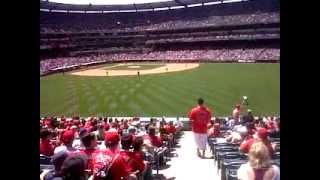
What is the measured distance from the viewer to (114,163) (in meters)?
5.00

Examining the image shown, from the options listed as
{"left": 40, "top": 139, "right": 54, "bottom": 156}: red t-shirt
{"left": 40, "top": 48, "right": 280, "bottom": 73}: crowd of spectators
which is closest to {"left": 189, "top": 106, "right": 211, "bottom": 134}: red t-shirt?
{"left": 40, "top": 139, "right": 54, "bottom": 156}: red t-shirt

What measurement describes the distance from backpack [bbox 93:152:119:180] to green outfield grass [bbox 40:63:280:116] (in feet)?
50.9

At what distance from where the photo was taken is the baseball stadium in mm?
6141

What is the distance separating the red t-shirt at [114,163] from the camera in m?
4.97

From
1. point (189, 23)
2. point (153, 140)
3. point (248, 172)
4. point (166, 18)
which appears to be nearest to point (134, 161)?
point (248, 172)

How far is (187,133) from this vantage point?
15.9 meters

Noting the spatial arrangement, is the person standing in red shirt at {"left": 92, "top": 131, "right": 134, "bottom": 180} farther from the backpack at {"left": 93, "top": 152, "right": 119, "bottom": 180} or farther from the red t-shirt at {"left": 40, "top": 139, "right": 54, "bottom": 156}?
the red t-shirt at {"left": 40, "top": 139, "right": 54, "bottom": 156}

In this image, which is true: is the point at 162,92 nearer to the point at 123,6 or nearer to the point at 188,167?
the point at 188,167

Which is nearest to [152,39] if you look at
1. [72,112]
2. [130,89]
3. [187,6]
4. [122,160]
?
[187,6]
